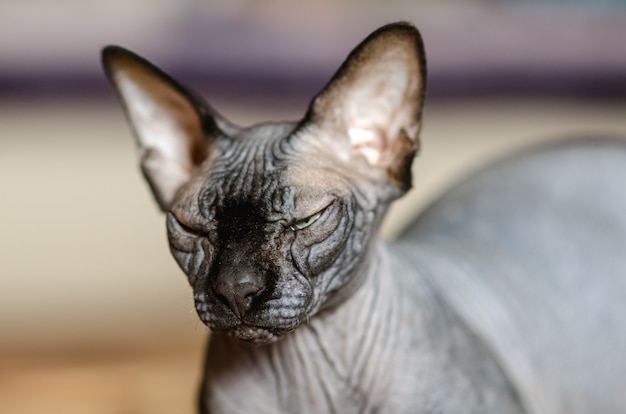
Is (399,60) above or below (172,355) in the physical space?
above

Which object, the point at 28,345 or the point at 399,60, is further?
the point at 28,345

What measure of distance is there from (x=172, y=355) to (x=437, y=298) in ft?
3.75

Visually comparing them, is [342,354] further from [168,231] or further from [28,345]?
[28,345]

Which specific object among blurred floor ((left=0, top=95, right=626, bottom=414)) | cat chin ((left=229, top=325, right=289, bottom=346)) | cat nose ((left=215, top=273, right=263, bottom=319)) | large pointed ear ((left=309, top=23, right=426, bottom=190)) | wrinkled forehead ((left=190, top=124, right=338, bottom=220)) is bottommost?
blurred floor ((left=0, top=95, right=626, bottom=414))

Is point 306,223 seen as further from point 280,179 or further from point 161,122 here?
point 161,122

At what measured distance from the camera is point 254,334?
3.23 feet

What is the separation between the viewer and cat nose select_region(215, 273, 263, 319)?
0.94 m

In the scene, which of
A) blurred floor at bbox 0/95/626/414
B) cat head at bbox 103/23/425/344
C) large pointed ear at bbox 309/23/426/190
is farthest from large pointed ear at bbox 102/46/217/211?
blurred floor at bbox 0/95/626/414

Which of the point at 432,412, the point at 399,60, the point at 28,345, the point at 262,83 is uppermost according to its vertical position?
the point at 399,60

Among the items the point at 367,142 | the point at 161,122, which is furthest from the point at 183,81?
the point at 367,142

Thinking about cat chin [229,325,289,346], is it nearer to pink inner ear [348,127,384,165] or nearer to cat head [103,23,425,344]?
cat head [103,23,425,344]

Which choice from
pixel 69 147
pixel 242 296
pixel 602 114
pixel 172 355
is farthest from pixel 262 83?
pixel 242 296

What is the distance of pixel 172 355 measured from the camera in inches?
89.2

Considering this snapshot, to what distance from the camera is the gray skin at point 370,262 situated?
99 cm
